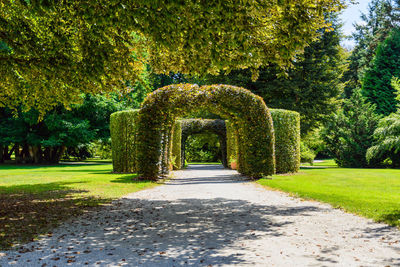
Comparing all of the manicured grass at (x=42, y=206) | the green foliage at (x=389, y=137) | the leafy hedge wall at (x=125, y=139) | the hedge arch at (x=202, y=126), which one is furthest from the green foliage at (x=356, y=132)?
the manicured grass at (x=42, y=206)

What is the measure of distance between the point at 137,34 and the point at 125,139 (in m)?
10.0

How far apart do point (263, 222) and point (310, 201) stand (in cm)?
295

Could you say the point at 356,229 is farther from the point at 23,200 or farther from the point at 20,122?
the point at 20,122

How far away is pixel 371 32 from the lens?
140 feet

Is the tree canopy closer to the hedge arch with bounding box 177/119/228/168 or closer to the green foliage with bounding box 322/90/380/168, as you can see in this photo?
the hedge arch with bounding box 177/119/228/168

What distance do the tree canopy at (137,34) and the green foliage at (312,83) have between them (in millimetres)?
16268

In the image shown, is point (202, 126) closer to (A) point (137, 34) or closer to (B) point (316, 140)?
(B) point (316, 140)

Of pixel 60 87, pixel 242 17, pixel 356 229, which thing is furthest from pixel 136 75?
pixel 356 229

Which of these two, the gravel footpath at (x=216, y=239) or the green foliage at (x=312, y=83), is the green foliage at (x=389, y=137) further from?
the gravel footpath at (x=216, y=239)

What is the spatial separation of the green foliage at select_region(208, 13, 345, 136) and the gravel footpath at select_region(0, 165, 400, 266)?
1774 centimetres

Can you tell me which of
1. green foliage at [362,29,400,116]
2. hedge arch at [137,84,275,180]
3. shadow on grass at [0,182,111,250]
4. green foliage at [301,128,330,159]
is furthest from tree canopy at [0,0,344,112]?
green foliage at [362,29,400,116]

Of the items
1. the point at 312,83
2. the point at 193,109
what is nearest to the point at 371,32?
the point at 312,83

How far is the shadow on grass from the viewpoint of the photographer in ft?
16.9

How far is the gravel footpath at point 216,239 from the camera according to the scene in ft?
12.3
